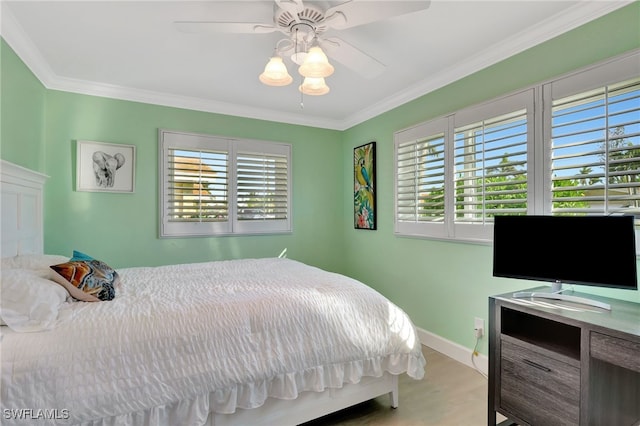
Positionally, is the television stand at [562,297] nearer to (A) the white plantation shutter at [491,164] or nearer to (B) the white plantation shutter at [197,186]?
(A) the white plantation shutter at [491,164]

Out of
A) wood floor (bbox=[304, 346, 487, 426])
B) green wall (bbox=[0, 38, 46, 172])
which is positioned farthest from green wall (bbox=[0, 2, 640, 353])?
wood floor (bbox=[304, 346, 487, 426])

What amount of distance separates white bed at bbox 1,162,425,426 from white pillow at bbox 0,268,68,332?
39 mm

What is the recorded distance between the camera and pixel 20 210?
2268mm

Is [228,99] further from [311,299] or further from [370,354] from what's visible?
[370,354]

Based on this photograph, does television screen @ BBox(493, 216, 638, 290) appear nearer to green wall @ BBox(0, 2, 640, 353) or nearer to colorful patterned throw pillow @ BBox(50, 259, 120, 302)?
green wall @ BBox(0, 2, 640, 353)

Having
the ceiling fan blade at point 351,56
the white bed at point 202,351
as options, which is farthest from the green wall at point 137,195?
the ceiling fan blade at point 351,56

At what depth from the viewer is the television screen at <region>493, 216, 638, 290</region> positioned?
5.16 feet

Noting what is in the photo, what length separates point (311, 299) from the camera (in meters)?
1.86

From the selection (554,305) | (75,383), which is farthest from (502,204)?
(75,383)

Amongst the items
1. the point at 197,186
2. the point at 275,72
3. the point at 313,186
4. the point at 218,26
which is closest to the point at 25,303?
the point at 218,26

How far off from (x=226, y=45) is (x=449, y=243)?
7.85ft

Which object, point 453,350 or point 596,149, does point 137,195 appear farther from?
point 596,149

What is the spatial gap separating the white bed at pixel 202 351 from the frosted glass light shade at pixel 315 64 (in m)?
1.27

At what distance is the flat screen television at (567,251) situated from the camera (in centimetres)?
158
